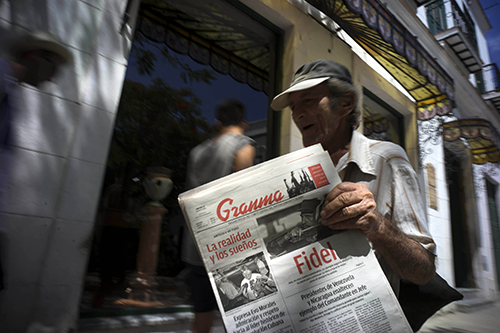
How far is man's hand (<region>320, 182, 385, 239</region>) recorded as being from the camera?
2.43 ft

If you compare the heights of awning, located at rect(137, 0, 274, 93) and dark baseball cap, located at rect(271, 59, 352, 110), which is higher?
awning, located at rect(137, 0, 274, 93)

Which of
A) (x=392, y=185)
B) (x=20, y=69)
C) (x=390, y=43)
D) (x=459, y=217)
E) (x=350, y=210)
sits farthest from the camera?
(x=459, y=217)

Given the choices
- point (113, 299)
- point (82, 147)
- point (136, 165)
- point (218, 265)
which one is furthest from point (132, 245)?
point (218, 265)

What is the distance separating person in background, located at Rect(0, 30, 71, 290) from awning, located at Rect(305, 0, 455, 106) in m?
3.11

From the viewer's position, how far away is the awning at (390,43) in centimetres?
378

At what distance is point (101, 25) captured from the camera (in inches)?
95.3

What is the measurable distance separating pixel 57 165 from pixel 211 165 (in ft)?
3.62

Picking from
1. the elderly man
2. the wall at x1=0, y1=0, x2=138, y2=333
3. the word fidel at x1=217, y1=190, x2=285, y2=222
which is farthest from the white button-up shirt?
the wall at x1=0, y1=0, x2=138, y2=333

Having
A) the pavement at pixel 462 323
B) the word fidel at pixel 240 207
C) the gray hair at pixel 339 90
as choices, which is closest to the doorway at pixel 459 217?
the pavement at pixel 462 323

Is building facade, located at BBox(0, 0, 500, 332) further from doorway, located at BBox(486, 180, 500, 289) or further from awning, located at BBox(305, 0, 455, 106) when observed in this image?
doorway, located at BBox(486, 180, 500, 289)

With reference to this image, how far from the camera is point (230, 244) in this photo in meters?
0.77

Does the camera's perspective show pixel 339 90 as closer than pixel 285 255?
No

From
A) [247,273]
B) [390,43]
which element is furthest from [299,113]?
[390,43]

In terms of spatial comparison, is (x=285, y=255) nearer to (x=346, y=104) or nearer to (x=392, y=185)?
(x=392, y=185)
